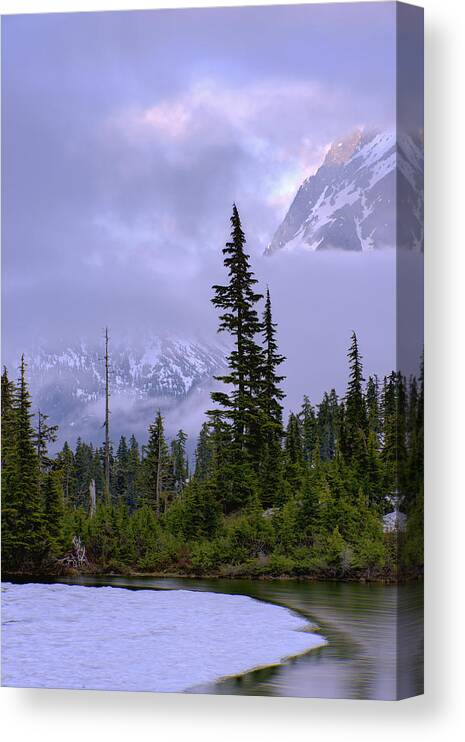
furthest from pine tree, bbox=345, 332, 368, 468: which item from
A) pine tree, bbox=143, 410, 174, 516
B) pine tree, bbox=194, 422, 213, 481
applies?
pine tree, bbox=143, 410, 174, 516

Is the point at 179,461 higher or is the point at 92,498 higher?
the point at 179,461

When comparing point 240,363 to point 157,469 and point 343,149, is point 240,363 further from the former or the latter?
point 343,149

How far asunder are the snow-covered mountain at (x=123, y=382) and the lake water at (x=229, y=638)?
1770mm

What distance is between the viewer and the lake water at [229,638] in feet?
61.7

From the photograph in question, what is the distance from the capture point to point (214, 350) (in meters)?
19.9

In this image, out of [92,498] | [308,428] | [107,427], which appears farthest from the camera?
[92,498]

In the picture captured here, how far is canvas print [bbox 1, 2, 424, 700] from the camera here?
19000 millimetres

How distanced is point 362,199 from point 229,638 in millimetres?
4646

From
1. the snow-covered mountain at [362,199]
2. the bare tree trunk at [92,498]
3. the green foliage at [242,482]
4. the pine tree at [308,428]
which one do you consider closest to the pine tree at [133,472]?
the green foliage at [242,482]

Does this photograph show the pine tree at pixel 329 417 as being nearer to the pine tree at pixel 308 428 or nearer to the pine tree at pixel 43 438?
the pine tree at pixel 308 428

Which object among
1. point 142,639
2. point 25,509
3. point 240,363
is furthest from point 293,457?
point 25,509

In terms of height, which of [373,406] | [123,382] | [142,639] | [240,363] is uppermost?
[240,363]

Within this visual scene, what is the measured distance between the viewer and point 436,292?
19266 mm

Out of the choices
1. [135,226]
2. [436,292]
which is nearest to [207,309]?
[135,226]
